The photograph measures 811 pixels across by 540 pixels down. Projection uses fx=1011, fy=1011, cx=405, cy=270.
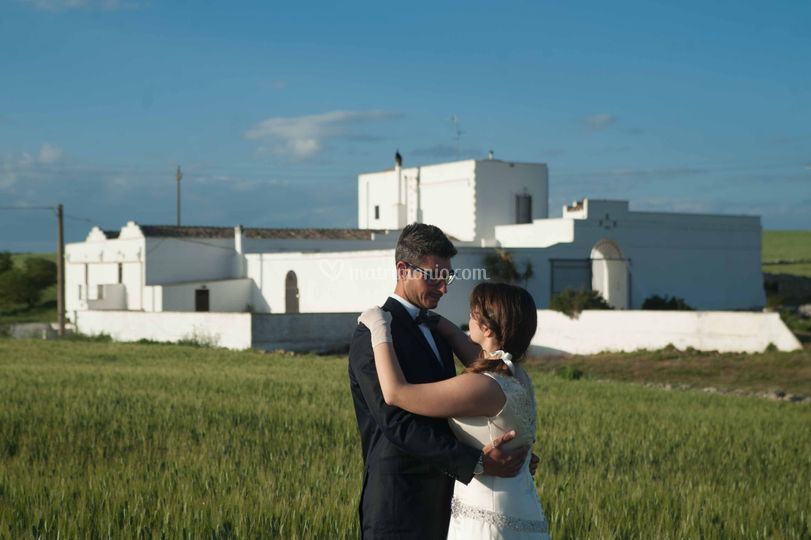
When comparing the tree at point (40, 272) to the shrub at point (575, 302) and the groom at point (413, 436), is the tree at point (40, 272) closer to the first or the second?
the shrub at point (575, 302)

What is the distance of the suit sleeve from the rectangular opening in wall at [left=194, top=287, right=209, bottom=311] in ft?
138

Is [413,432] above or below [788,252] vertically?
below

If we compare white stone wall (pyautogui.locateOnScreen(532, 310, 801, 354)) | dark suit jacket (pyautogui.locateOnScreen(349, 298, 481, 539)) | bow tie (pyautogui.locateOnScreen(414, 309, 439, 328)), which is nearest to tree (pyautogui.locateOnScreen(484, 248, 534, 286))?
white stone wall (pyautogui.locateOnScreen(532, 310, 801, 354))

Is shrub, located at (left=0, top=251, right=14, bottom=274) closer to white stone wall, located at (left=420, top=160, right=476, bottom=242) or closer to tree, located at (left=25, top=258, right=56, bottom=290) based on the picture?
tree, located at (left=25, top=258, right=56, bottom=290)

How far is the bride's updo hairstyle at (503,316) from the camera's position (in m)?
4.04

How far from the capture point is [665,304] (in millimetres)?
39344

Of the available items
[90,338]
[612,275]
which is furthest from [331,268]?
[612,275]

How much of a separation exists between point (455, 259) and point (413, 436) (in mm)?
32886

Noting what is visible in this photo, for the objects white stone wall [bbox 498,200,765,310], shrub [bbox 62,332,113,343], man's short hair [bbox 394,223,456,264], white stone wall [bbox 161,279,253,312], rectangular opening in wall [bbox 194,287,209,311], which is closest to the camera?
man's short hair [bbox 394,223,456,264]

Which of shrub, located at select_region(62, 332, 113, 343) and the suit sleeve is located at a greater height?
the suit sleeve

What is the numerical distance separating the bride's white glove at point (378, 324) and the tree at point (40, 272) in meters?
69.3

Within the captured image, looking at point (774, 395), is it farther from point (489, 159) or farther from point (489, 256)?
point (489, 159)

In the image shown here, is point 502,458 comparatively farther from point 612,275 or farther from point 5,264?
point 5,264

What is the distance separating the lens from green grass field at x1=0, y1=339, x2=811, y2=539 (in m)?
6.63
